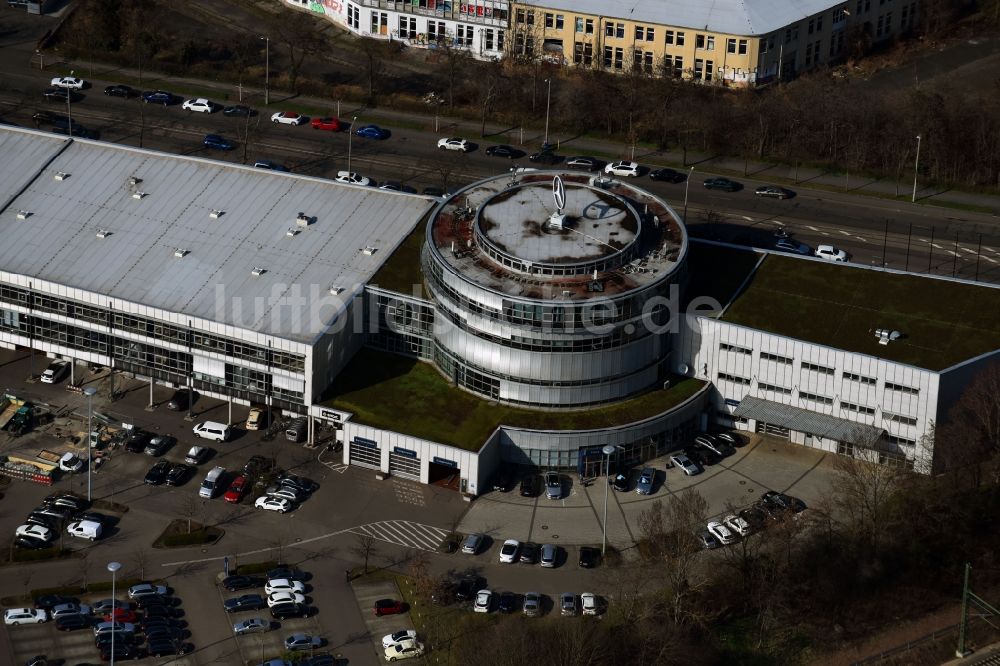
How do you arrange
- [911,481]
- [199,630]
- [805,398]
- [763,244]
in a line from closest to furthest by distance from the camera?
[199,630] < [911,481] < [805,398] < [763,244]

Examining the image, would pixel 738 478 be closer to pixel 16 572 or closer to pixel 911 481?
pixel 911 481

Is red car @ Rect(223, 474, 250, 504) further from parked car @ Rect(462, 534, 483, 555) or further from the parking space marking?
parked car @ Rect(462, 534, 483, 555)

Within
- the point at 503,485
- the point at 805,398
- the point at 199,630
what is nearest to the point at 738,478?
the point at 805,398

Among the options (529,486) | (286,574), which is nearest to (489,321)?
(529,486)

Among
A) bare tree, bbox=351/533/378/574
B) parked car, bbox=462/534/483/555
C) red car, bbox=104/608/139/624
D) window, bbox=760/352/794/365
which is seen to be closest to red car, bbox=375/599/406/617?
bare tree, bbox=351/533/378/574

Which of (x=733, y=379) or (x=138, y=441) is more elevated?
(x=733, y=379)

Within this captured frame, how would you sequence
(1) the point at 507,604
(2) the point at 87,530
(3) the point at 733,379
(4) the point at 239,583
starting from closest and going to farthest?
(1) the point at 507,604 < (4) the point at 239,583 < (2) the point at 87,530 < (3) the point at 733,379

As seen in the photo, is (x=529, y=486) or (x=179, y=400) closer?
(x=529, y=486)

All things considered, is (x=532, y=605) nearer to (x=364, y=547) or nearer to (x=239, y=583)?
(x=364, y=547)
